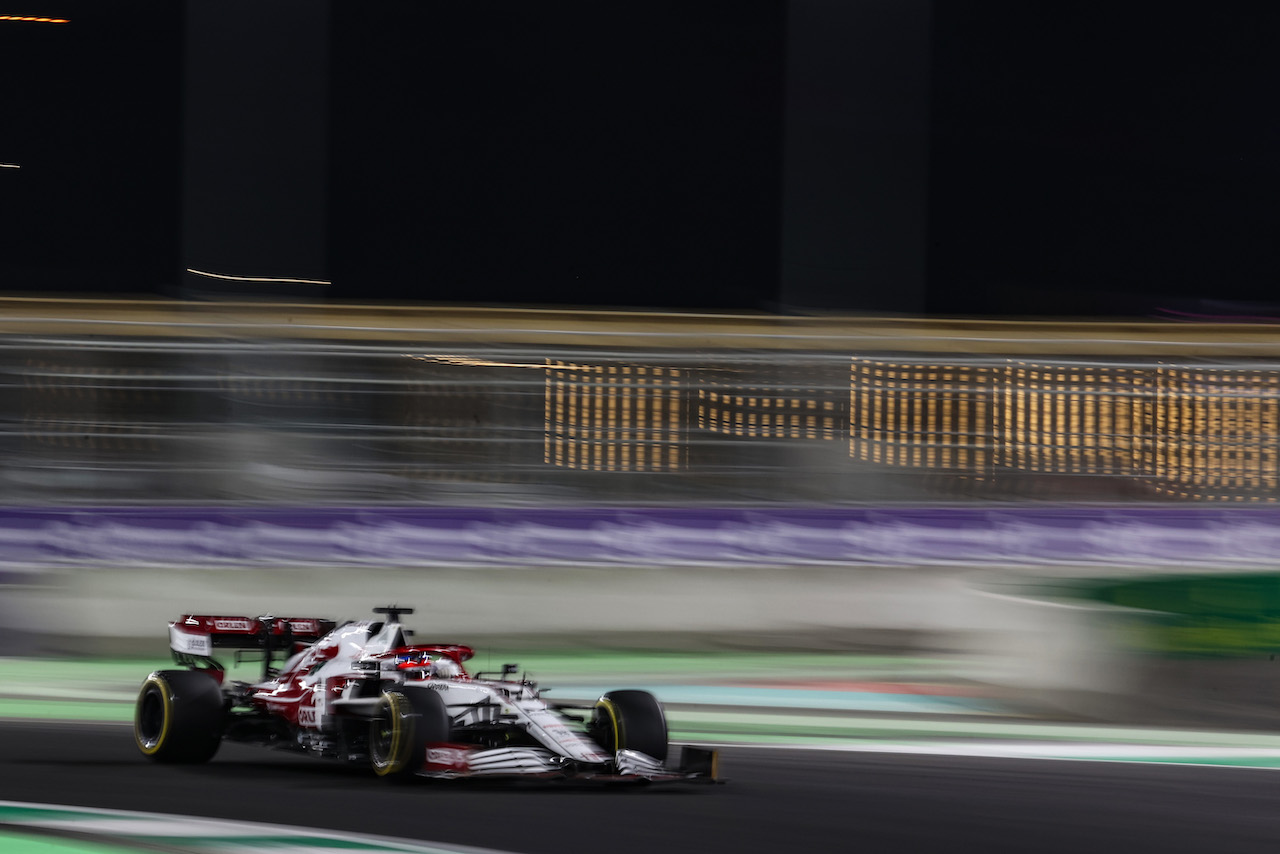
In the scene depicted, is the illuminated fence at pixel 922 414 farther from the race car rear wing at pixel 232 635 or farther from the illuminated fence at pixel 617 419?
the race car rear wing at pixel 232 635

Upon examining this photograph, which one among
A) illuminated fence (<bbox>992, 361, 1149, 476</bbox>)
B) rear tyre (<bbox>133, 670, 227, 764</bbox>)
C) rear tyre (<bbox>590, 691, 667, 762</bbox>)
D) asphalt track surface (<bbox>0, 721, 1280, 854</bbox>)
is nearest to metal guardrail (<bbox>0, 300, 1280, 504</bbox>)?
illuminated fence (<bbox>992, 361, 1149, 476</bbox>)

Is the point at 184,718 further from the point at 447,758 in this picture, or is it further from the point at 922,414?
the point at 922,414

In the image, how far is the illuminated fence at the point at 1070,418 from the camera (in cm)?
1197

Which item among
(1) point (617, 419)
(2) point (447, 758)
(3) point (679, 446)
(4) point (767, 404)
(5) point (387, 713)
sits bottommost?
(2) point (447, 758)

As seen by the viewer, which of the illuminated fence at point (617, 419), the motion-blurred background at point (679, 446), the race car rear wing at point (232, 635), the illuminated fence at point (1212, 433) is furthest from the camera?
the illuminated fence at point (617, 419)

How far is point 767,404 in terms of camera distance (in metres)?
12.1

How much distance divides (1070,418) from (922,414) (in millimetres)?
970

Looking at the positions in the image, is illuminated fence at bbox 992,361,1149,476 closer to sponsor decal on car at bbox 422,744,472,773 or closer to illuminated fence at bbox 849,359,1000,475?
illuminated fence at bbox 849,359,1000,475

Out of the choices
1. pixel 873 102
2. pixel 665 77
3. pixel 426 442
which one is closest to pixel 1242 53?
pixel 665 77

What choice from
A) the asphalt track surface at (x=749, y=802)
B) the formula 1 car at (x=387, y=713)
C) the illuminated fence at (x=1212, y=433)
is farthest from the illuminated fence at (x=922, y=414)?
the formula 1 car at (x=387, y=713)

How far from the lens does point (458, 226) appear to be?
3481 cm

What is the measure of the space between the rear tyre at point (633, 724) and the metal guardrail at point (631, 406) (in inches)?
218

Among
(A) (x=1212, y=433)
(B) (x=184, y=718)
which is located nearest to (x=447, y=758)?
(B) (x=184, y=718)

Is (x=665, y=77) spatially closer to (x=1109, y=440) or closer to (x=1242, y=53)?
(x=1242, y=53)
